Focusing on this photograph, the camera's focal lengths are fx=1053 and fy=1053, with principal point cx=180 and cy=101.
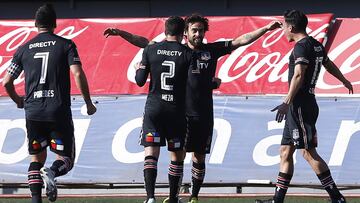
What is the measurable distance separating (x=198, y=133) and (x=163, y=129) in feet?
2.70

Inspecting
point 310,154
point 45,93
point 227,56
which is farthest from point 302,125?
point 227,56

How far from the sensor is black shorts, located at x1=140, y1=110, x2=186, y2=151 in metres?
11.1

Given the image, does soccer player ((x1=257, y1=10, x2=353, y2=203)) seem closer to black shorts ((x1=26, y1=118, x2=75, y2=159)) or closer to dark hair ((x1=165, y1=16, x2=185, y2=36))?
dark hair ((x1=165, y1=16, x2=185, y2=36))

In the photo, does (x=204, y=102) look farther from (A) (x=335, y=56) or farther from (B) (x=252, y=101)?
(A) (x=335, y=56)

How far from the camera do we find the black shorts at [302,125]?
36.4ft

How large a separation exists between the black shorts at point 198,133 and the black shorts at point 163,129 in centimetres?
63

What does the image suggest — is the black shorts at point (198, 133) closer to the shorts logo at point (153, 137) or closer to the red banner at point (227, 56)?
the shorts logo at point (153, 137)

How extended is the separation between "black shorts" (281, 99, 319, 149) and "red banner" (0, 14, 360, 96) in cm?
385

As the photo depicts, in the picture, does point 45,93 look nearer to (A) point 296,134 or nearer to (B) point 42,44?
(B) point 42,44

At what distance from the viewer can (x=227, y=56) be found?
15812 mm

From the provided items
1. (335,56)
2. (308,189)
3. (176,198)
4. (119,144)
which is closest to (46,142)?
(176,198)

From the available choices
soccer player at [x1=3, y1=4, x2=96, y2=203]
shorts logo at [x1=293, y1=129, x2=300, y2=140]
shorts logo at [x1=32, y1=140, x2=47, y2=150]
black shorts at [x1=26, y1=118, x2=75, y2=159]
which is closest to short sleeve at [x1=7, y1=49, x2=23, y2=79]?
soccer player at [x1=3, y1=4, x2=96, y2=203]

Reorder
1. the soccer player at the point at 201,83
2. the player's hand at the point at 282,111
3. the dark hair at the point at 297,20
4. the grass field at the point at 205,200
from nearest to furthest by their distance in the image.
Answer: the player's hand at the point at 282,111
the dark hair at the point at 297,20
the soccer player at the point at 201,83
the grass field at the point at 205,200

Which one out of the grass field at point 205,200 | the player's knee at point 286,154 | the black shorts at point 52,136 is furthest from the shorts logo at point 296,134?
the black shorts at point 52,136
